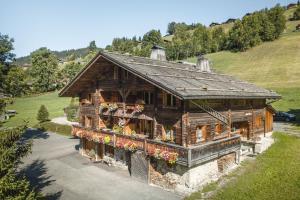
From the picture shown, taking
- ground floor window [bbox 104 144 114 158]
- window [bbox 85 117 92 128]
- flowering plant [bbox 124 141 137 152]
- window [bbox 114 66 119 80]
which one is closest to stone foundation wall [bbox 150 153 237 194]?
flowering plant [bbox 124 141 137 152]

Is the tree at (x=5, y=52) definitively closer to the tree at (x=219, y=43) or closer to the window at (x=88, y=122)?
the window at (x=88, y=122)

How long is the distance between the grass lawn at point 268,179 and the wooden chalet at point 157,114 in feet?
6.72

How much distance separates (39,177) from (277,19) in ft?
342

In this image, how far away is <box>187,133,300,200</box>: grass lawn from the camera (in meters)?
16.5

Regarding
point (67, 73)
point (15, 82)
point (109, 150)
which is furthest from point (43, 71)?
point (109, 150)

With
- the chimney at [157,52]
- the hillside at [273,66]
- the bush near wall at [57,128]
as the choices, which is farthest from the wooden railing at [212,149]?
the hillside at [273,66]

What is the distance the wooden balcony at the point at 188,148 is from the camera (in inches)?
655

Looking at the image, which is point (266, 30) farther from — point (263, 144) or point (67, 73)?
point (263, 144)

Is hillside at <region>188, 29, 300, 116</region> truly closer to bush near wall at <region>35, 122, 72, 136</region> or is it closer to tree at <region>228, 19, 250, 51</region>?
tree at <region>228, 19, 250, 51</region>

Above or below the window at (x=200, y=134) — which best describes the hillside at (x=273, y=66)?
above

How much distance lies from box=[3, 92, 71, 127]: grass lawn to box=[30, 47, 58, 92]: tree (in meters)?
8.03

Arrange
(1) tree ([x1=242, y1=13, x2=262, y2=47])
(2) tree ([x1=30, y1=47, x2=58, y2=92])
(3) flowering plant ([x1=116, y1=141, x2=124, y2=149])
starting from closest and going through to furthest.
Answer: (3) flowering plant ([x1=116, y1=141, x2=124, y2=149]) < (2) tree ([x1=30, y1=47, x2=58, y2=92]) < (1) tree ([x1=242, y1=13, x2=262, y2=47])

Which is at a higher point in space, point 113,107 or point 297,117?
point 113,107

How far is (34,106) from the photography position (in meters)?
69.4
